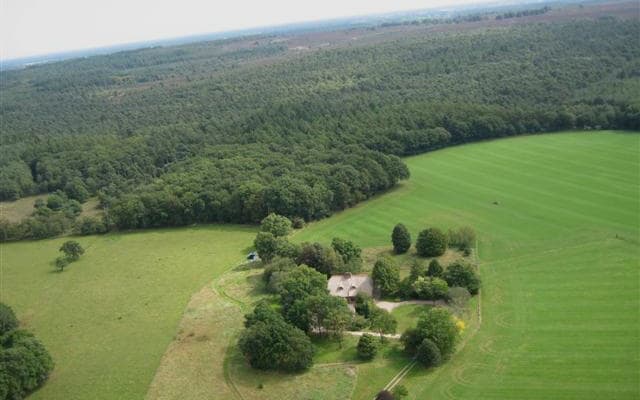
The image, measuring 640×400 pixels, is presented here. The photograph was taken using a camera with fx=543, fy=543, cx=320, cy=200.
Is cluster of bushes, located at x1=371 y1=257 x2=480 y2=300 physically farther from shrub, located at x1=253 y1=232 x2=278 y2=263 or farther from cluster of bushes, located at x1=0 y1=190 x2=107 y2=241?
cluster of bushes, located at x1=0 y1=190 x2=107 y2=241

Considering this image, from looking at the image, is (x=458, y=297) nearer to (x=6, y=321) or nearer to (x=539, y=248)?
(x=539, y=248)

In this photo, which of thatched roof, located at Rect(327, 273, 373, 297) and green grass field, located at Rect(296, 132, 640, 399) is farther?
thatched roof, located at Rect(327, 273, 373, 297)

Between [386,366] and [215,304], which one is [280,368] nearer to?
[386,366]

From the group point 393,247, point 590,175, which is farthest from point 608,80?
point 393,247

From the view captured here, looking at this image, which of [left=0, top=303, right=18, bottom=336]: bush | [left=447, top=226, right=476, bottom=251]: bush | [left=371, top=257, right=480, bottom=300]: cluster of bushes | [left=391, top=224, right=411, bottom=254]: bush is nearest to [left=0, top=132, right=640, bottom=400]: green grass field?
[left=447, top=226, right=476, bottom=251]: bush

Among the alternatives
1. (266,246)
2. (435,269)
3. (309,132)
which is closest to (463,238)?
(435,269)

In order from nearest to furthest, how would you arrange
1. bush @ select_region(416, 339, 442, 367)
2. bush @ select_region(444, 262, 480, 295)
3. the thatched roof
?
bush @ select_region(416, 339, 442, 367)
bush @ select_region(444, 262, 480, 295)
the thatched roof

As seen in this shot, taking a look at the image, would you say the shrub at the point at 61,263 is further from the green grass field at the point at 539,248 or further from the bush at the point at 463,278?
the bush at the point at 463,278
